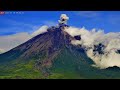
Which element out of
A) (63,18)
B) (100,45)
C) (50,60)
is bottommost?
(50,60)

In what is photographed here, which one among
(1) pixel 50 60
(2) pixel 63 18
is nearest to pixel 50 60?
(1) pixel 50 60

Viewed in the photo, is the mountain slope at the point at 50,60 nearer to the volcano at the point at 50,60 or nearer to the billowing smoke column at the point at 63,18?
the volcano at the point at 50,60

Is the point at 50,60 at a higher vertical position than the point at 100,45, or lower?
lower

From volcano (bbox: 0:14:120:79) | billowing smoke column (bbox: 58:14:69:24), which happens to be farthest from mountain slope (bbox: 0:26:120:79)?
billowing smoke column (bbox: 58:14:69:24)

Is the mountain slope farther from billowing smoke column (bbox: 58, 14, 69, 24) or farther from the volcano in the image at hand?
billowing smoke column (bbox: 58, 14, 69, 24)

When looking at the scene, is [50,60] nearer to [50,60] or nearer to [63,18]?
[50,60]

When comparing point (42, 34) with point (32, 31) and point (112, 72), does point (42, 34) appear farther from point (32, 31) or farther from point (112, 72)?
point (112, 72)

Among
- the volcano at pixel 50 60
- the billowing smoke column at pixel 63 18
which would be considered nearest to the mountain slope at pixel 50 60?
the volcano at pixel 50 60
